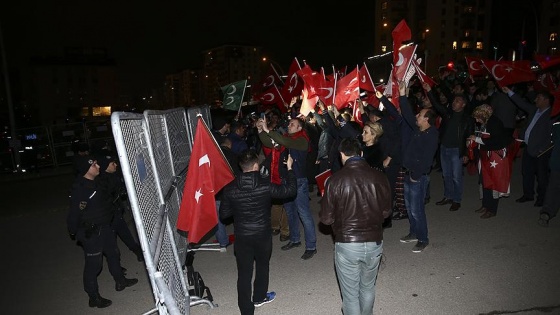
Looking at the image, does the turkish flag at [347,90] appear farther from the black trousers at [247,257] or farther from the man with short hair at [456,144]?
the black trousers at [247,257]

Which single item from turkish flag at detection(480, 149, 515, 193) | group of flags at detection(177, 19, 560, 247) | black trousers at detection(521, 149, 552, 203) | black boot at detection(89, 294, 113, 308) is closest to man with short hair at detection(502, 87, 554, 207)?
black trousers at detection(521, 149, 552, 203)

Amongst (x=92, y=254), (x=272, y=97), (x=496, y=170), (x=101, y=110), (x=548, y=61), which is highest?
(x=548, y=61)

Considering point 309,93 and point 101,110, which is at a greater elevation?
point 309,93

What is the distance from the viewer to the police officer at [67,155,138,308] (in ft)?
16.3

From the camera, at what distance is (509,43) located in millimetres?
100688

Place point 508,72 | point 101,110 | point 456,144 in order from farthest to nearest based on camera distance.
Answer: point 101,110, point 508,72, point 456,144

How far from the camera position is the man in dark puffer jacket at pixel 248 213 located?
4.39 m

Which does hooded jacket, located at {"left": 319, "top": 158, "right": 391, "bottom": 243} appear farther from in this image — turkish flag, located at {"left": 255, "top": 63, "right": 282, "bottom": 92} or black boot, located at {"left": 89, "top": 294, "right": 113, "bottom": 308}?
turkish flag, located at {"left": 255, "top": 63, "right": 282, "bottom": 92}

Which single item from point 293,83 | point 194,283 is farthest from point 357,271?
point 293,83

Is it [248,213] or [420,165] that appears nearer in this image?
[248,213]

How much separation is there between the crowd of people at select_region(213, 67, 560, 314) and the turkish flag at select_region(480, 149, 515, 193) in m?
0.02

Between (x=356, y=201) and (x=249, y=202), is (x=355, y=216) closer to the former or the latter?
(x=356, y=201)

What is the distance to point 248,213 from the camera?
174 inches

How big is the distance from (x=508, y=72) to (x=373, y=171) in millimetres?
6838
